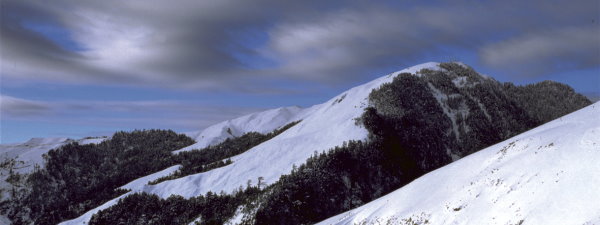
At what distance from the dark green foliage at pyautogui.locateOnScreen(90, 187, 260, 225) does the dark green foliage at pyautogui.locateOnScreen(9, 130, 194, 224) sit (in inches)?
1123

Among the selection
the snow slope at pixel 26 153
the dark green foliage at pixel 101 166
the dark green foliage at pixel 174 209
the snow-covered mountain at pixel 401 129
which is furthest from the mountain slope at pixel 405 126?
the snow slope at pixel 26 153

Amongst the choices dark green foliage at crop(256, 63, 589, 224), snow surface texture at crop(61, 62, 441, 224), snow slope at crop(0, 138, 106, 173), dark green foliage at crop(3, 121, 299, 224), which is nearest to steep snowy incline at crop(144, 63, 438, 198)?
snow surface texture at crop(61, 62, 441, 224)

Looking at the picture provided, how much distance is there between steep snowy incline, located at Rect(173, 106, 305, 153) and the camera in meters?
122

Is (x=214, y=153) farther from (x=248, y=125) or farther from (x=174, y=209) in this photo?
(x=174, y=209)

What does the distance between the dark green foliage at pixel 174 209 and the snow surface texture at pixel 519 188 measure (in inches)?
1164

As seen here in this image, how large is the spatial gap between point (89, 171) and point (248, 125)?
5362cm

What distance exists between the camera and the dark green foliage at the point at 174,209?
5600cm

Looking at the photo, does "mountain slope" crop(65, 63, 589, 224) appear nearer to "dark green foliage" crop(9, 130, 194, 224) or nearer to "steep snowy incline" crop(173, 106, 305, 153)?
"dark green foliage" crop(9, 130, 194, 224)

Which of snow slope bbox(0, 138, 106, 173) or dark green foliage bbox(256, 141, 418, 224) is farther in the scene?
snow slope bbox(0, 138, 106, 173)

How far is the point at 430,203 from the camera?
25.4 meters

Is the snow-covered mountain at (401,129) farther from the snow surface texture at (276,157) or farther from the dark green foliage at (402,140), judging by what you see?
the dark green foliage at (402,140)

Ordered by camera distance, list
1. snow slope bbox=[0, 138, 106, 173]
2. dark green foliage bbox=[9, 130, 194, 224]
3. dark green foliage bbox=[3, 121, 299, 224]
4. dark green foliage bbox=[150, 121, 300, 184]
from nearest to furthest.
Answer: dark green foliage bbox=[150, 121, 300, 184] → dark green foliage bbox=[3, 121, 299, 224] → dark green foliage bbox=[9, 130, 194, 224] → snow slope bbox=[0, 138, 106, 173]

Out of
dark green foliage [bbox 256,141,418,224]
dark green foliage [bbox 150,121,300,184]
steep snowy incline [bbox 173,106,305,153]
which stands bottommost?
dark green foliage [bbox 256,141,418,224]

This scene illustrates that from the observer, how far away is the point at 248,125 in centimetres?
13450
